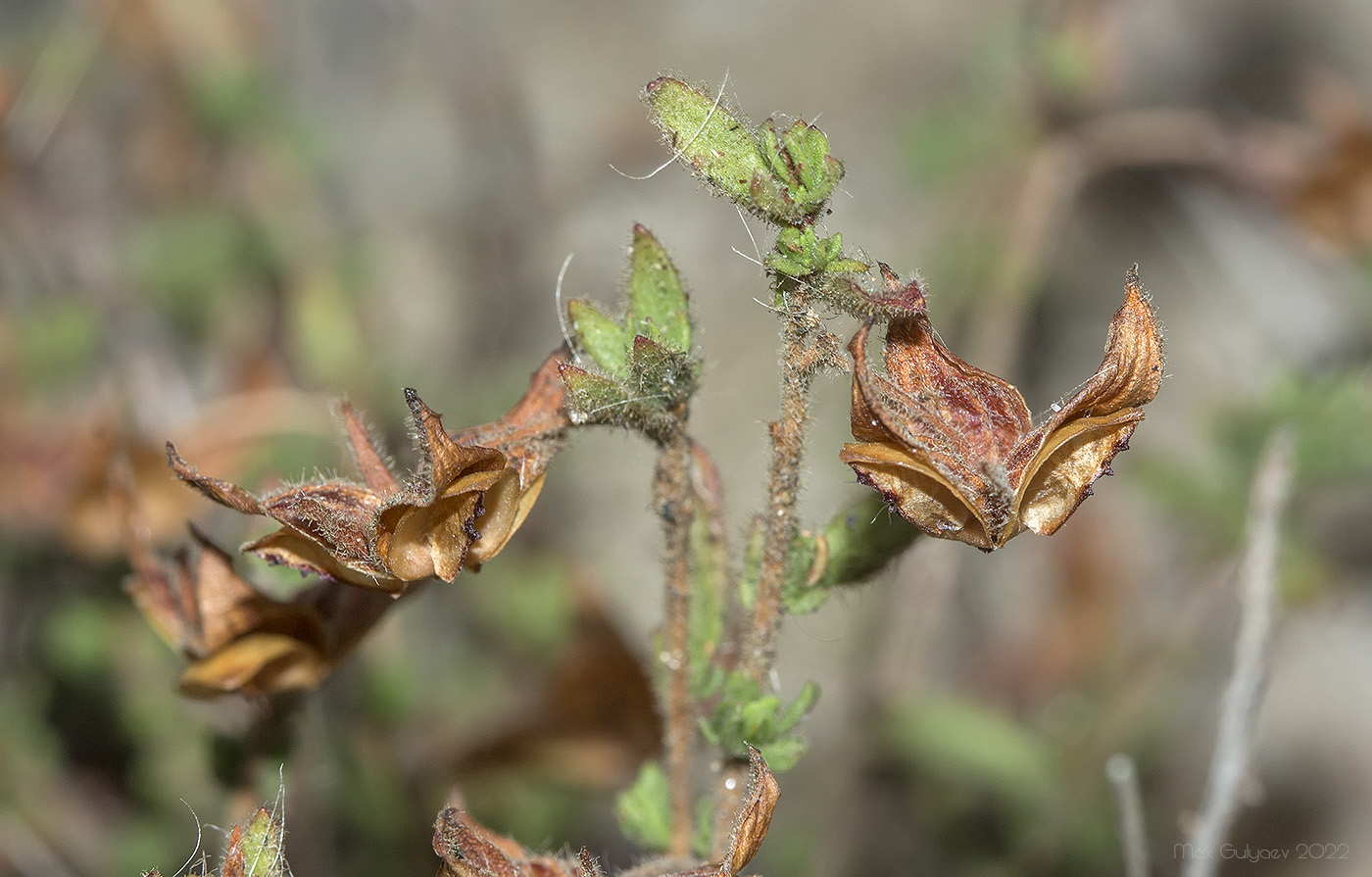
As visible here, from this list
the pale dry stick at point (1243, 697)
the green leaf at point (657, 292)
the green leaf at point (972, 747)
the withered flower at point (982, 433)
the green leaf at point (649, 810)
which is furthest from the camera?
the green leaf at point (972, 747)

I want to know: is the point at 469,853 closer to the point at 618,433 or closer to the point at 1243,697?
the point at 1243,697

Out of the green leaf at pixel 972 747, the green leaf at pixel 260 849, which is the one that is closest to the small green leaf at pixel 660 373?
the green leaf at pixel 260 849

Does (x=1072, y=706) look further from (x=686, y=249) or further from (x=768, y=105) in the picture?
(x=768, y=105)

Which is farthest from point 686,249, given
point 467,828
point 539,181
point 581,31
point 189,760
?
point 467,828

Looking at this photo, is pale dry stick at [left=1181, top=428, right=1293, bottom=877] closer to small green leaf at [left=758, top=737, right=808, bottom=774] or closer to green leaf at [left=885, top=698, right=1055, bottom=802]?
small green leaf at [left=758, top=737, right=808, bottom=774]

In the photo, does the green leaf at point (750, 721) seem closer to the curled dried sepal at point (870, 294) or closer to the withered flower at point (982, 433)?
the withered flower at point (982, 433)

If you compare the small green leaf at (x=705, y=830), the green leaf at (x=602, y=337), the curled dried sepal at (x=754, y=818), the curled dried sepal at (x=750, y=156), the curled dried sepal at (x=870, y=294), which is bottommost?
the curled dried sepal at (x=754, y=818)

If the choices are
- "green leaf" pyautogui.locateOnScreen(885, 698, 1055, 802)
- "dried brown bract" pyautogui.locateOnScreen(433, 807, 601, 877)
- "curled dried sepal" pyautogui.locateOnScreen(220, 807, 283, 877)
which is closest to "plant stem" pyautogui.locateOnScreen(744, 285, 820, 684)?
"dried brown bract" pyautogui.locateOnScreen(433, 807, 601, 877)

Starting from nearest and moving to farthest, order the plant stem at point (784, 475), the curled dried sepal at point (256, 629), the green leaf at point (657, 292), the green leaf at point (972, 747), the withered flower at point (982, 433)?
1. the withered flower at point (982, 433)
2. the plant stem at point (784, 475)
3. the green leaf at point (657, 292)
4. the curled dried sepal at point (256, 629)
5. the green leaf at point (972, 747)
